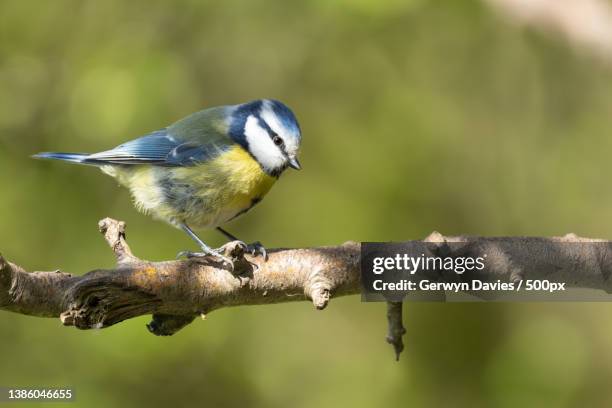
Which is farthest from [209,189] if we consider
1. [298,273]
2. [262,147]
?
[298,273]

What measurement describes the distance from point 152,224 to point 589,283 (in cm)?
231

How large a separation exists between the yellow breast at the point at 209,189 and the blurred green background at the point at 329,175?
508 mm

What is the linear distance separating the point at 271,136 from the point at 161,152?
0.53 m

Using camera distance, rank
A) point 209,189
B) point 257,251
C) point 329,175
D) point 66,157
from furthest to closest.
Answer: point 329,175 → point 66,157 → point 209,189 → point 257,251

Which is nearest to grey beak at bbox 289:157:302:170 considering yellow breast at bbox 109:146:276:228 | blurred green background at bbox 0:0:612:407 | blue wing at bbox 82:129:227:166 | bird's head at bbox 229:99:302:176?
bird's head at bbox 229:99:302:176

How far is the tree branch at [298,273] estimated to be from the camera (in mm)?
2459

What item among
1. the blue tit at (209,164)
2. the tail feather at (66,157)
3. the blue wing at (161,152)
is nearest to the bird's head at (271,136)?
the blue tit at (209,164)

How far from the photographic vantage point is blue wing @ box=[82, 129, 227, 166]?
3504mm

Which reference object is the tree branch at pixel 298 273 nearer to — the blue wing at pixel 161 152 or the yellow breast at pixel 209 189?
the yellow breast at pixel 209 189

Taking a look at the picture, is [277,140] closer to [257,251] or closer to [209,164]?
[209,164]

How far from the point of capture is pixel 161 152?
358 centimetres

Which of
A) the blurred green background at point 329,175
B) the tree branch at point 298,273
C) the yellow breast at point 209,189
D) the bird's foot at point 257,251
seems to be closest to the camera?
the tree branch at point 298,273

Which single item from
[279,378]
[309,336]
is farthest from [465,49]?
[279,378]

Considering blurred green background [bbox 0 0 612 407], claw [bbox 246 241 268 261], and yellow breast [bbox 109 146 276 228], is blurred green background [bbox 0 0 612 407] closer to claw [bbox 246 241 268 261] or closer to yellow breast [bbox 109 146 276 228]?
yellow breast [bbox 109 146 276 228]
